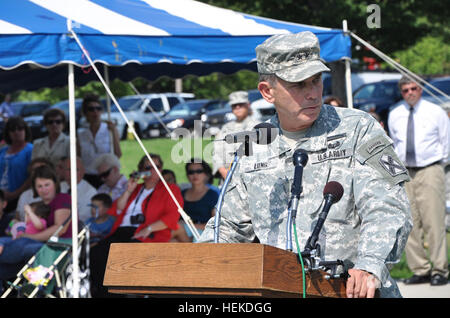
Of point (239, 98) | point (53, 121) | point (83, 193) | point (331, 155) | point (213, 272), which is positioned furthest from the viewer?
point (53, 121)

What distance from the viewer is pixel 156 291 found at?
2416 mm

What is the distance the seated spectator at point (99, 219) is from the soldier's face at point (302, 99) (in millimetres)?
4939

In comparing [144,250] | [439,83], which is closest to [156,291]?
[144,250]

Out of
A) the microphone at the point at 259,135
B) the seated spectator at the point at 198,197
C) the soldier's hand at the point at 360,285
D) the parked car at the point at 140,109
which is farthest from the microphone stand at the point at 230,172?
the parked car at the point at 140,109

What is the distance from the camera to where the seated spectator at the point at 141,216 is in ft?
24.1

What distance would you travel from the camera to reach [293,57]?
291cm

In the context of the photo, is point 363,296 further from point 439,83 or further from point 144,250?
point 439,83

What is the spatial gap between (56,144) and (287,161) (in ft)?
23.8

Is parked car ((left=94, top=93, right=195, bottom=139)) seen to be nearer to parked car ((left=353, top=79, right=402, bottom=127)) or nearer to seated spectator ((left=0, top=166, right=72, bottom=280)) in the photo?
parked car ((left=353, top=79, right=402, bottom=127))

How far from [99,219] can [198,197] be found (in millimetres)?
1097

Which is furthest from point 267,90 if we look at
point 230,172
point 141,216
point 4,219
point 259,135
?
point 4,219

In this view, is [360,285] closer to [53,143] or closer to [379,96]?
[53,143]

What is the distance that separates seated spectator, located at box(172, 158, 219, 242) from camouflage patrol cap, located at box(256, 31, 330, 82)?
16.5 ft

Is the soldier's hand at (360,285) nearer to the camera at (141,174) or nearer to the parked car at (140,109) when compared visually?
the camera at (141,174)
